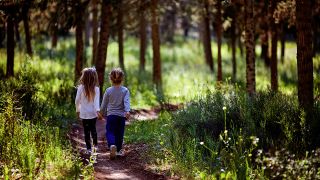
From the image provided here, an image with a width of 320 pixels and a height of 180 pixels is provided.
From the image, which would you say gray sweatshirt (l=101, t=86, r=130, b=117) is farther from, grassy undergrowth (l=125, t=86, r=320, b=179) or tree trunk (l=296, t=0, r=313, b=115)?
tree trunk (l=296, t=0, r=313, b=115)

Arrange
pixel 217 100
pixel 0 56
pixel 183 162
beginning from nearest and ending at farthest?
pixel 183 162 < pixel 217 100 < pixel 0 56

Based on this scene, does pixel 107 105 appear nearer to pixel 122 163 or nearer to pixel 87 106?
pixel 87 106

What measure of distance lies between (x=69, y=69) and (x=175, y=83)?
525cm

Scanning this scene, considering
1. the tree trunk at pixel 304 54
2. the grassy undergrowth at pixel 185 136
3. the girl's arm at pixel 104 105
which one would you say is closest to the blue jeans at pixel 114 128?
the girl's arm at pixel 104 105

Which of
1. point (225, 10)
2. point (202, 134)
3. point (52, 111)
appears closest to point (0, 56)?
point (52, 111)

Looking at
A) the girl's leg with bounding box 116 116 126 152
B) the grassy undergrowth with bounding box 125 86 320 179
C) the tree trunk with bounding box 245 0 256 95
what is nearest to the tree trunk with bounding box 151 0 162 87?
the tree trunk with bounding box 245 0 256 95

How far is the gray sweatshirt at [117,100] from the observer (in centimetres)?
951

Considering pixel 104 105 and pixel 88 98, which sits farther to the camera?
pixel 104 105

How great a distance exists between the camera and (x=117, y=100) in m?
9.52

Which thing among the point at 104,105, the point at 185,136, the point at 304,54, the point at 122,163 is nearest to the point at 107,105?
the point at 104,105

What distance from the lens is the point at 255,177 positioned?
22.9ft

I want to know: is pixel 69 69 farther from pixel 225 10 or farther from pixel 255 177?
pixel 255 177

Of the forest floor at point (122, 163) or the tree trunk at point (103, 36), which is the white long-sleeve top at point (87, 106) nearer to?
the forest floor at point (122, 163)

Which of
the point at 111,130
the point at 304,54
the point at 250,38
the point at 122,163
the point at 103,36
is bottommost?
the point at 122,163
